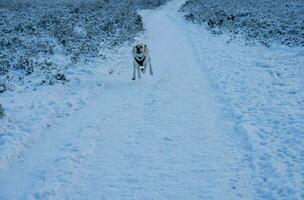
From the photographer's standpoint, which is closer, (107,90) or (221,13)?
(107,90)

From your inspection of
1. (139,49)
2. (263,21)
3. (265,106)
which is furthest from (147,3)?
(265,106)

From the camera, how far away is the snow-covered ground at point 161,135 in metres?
6.91

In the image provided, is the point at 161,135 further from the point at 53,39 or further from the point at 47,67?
the point at 53,39

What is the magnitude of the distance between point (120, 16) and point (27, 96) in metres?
21.3

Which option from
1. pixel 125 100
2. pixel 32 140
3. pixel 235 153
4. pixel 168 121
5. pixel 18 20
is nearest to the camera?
pixel 235 153

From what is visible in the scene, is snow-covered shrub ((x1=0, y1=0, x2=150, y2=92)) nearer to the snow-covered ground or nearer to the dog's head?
the snow-covered ground

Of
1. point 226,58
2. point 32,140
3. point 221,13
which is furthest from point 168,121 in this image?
point 221,13

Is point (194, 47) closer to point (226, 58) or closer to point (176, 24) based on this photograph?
point (226, 58)

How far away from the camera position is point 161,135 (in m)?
9.12

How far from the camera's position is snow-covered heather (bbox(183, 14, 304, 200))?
7027mm

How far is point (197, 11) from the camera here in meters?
36.1

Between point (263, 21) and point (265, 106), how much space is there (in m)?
15.7

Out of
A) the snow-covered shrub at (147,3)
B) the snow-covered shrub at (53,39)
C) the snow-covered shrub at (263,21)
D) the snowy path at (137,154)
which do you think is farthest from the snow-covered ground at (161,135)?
the snow-covered shrub at (147,3)

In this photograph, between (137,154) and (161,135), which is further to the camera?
(161,135)
